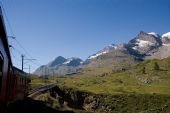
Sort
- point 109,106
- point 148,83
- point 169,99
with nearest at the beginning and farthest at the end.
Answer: point 109,106 → point 169,99 → point 148,83

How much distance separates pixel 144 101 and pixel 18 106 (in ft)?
290

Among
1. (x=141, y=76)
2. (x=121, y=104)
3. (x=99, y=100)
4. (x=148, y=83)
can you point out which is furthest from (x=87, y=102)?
(x=141, y=76)

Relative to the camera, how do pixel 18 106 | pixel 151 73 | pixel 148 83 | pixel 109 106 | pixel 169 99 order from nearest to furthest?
pixel 18 106 → pixel 109 106 → pixel 169 99 → pixel 148 83 → pixel 151 73

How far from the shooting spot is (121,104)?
11375 cm

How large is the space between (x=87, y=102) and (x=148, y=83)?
70052 millimetres

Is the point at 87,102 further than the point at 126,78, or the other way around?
the point at 126,78

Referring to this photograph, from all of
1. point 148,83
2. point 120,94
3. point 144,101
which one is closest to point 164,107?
point 144,101

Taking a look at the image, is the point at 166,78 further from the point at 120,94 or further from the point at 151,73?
the point at 120,94

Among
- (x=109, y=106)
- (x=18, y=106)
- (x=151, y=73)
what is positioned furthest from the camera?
(x=151, y=73)

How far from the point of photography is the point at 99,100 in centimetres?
11506

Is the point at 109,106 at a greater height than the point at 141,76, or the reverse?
the point at 141,76

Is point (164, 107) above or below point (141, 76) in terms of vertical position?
below

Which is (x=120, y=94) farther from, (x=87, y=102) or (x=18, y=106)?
(x=18, y=106)

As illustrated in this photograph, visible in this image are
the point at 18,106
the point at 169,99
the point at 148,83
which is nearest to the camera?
the point at 18,106
